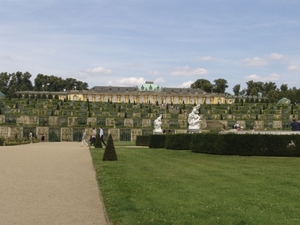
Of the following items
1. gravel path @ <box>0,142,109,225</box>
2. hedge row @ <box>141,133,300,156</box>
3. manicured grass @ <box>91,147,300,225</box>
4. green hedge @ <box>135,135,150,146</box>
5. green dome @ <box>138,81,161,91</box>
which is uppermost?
green dome @ <box>138,81,161,91</box>

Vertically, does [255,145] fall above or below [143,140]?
above

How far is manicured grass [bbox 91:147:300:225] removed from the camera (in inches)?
260

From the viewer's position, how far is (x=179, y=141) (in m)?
22.5

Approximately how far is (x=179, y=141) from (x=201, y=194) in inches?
552

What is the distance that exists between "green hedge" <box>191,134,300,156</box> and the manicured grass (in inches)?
131

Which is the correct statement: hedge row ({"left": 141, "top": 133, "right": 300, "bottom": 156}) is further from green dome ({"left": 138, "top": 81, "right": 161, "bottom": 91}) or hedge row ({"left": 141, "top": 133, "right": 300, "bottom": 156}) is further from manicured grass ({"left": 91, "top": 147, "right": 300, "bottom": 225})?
green dome ({"left": 138, "top": 81, "right": 161, "bottom": 91})

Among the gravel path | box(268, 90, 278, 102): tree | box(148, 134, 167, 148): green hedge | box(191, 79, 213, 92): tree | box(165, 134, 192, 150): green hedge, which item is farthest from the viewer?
box(191, 79, 213, 92): tree

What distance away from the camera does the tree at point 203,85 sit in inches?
5098

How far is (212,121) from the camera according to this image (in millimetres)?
51781

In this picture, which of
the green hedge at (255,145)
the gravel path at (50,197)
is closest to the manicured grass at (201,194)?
the gravel path at (50,197)

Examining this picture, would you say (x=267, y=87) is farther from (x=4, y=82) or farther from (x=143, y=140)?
(x=143, y=140)

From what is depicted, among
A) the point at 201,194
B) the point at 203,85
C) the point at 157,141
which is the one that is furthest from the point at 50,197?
the point at 203,85

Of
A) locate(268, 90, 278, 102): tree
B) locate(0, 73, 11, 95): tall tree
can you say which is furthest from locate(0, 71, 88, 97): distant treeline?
locate(268, 90, 278, 102): tree

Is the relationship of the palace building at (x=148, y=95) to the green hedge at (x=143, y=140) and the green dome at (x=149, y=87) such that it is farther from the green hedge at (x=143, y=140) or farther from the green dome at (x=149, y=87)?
the green hedge at (x=143, y=140)
